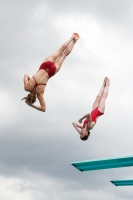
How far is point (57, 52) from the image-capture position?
50.8ft

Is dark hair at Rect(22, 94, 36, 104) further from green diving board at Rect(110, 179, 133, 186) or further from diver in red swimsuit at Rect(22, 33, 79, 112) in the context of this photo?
green diving board at Rect(110, 179, 133, 186)

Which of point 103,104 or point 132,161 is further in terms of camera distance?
point 103,104

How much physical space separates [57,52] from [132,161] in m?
5.45

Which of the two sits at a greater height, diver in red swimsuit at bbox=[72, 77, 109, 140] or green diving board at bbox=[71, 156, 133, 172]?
diver in red swimsuit at bbox=[72, 77, 109, 140]

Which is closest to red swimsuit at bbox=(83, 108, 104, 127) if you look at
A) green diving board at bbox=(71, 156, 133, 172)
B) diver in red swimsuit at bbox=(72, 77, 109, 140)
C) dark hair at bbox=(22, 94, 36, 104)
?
diver in red swimsuit at bbox=(72, 77, 109, 140)

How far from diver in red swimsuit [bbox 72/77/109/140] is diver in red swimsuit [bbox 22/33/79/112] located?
196cm

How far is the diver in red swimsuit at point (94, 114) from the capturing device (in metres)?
16.0

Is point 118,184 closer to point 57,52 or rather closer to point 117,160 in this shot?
point 117,160

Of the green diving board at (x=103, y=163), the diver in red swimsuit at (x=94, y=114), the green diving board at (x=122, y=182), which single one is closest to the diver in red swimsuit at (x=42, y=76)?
the diver in red swimsuit at (x=94, y=114)

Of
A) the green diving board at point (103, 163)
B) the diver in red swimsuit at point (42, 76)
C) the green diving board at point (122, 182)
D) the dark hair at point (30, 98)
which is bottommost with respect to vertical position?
the green diving board at point (103, 163)

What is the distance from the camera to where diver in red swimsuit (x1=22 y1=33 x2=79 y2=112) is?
48.6 feet

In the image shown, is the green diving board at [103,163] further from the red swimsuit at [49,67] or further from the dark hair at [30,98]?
the red swimsuit at [49,67]

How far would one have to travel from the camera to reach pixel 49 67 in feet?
49.3

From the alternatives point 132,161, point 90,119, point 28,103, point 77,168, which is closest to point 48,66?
point 28,103
